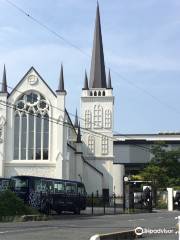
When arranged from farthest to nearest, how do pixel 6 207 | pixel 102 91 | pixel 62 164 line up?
pixel 102 91 < pixel 62 164 < pixel 6 207

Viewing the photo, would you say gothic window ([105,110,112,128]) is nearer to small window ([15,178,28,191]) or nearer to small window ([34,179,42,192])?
small window ([34,179,42,192])

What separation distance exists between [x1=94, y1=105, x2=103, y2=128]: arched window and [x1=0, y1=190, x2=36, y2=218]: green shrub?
6102 centimetres

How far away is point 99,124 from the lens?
306 ft

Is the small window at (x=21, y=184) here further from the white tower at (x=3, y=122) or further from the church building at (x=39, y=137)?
the white tower at (x=3, y=122)

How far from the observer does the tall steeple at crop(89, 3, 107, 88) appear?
314 ft

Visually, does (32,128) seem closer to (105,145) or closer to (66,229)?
(105,145)

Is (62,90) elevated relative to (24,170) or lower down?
elevated

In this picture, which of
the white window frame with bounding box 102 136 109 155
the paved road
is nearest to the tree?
the white window frame with bounding box 102 136 109 155

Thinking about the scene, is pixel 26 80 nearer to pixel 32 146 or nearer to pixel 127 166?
pixel 32 146

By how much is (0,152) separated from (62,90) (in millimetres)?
12322

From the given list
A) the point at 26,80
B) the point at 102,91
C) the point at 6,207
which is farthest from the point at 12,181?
the point at 102,91

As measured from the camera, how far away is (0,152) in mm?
77188

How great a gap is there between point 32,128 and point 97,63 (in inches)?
1001

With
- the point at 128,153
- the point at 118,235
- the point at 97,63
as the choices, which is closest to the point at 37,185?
the point at 118,235
